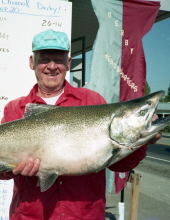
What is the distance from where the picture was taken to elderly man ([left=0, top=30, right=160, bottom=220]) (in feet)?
7.09

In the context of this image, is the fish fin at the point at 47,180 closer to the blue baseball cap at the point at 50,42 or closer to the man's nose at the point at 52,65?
the man's nose at the point at 52,65

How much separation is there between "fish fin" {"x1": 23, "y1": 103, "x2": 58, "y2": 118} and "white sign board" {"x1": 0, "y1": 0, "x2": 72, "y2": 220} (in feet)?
5.64

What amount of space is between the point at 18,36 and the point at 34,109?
200 centimetres

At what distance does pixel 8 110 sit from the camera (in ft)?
7.89

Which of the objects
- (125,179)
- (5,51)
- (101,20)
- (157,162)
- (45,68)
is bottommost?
(157,162)

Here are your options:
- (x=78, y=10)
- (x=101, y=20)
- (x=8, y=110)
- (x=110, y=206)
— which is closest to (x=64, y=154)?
(x=8, y=110)

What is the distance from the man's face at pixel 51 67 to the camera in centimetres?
238

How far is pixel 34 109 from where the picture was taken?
2.17 metres

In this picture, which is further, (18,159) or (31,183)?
(31,183)

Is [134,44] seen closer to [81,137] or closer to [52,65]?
[52,65]

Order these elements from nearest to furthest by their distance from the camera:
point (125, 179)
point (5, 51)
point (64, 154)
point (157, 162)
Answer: point (64, 154)
point (5, 51)
point (125, 179)
point (157, 162)

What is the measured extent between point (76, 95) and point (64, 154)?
598mm

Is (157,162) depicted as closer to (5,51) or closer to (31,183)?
(5,51)

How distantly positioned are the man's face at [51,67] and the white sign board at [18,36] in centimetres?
146
